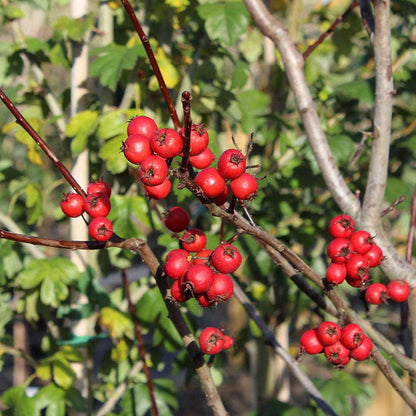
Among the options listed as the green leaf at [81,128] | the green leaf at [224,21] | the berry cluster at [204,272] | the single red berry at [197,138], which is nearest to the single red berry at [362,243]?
the berry cluster at [204,272]

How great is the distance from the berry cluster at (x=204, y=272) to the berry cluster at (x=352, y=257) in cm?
23

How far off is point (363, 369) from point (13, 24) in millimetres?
2631

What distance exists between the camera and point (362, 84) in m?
1.93

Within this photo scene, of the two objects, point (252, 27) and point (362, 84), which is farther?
point (252, 27)

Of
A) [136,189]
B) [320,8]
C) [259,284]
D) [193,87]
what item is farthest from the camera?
[320,8]

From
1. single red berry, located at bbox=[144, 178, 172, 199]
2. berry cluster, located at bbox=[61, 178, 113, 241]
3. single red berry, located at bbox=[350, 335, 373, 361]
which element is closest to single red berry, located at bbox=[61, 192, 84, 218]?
berry cluster, located at bbox=[61, 178, 113, 241]

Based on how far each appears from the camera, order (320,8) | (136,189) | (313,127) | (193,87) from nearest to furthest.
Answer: (313,127) < (136,189) < (193,87) < (320,8)

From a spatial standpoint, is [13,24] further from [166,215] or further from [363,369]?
[363,369]

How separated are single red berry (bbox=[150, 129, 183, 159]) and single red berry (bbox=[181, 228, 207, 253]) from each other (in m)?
0.18

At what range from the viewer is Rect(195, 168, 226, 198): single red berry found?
2.31ft

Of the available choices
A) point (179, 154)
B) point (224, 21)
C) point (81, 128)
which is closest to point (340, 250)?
point (179, 154)

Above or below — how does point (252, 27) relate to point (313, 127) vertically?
above

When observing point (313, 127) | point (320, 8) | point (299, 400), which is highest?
point (320, 8)

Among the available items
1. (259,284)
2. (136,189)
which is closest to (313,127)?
(136,189)
